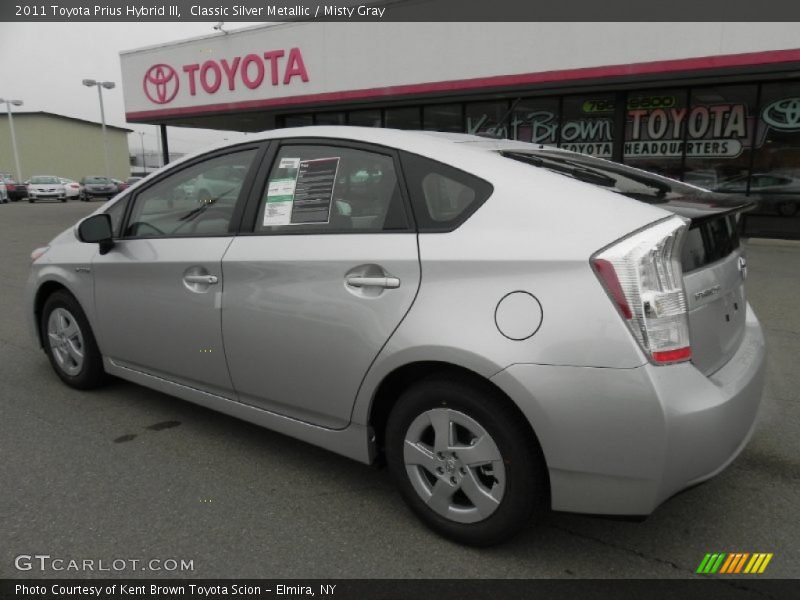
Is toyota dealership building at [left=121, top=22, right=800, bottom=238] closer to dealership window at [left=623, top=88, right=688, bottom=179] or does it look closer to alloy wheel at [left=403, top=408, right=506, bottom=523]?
dealership window at [left=623, top=88, right=688, bottom=179]

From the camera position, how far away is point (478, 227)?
2217mm

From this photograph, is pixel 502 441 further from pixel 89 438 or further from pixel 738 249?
pixel 89 438

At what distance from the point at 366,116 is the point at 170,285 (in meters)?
A: 13.0

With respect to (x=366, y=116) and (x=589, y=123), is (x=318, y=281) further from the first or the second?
(x=366, y=116)

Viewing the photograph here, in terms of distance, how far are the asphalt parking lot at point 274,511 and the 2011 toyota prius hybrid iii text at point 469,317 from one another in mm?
223

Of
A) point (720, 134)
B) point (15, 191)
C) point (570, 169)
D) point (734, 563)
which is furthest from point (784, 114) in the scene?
point (15, 191)

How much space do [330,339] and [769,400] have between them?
2.82 m

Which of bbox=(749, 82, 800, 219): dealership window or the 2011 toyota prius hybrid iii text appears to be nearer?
the 2011 toyota prius hybrid iii text

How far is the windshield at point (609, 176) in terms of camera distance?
7.70 feet

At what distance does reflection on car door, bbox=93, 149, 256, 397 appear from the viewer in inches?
117

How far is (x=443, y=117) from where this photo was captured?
14258 millimetres

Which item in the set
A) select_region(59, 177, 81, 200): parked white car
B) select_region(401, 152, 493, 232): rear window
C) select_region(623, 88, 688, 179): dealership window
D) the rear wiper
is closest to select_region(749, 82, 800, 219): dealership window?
select_region(623, 88, 688, 179): dealership window

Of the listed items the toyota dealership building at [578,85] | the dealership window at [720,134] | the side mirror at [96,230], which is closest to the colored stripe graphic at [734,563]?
the side mirror at [96,230]

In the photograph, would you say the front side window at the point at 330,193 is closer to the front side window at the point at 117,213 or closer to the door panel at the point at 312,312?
the door panel at the point at 312,312
